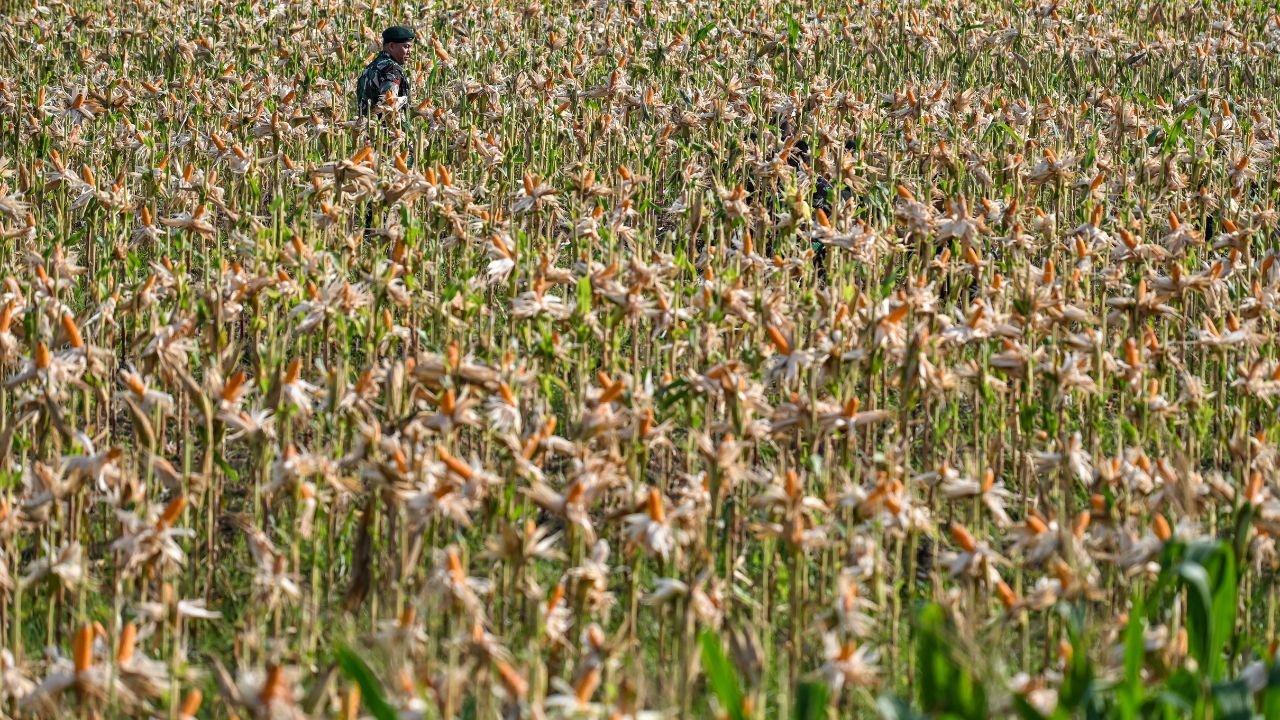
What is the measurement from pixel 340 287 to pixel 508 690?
2.65 m

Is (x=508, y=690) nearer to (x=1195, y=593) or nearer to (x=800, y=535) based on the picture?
(x=800, y=535)

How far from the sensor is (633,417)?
4598 mm

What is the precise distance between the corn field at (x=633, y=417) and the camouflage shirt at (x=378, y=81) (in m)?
0.21

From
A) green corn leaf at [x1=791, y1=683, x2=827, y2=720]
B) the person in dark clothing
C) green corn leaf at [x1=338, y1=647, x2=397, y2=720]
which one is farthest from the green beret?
green corn leaf at [x1=791, y1=683, x2=827, y2=720]

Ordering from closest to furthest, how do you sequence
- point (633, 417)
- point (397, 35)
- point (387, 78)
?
point (633, 417) < point (387, 78) < point (397, 35)

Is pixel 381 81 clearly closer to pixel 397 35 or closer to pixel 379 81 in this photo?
pixel 379 81

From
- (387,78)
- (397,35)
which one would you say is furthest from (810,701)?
(397,35)

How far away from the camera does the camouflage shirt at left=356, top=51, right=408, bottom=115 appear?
9.96 metres

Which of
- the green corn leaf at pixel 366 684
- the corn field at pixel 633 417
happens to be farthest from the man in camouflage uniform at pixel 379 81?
the green corn leaf at pixel 366 684

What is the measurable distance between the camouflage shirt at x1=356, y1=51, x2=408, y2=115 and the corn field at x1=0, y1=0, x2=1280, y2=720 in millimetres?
210

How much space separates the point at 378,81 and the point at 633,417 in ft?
19.3

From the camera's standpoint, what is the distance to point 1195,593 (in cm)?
368

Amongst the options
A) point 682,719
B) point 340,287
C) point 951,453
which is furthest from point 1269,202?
point 682,719

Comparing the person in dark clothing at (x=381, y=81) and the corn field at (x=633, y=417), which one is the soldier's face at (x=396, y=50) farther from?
the corn field at (x=633, y=417)
